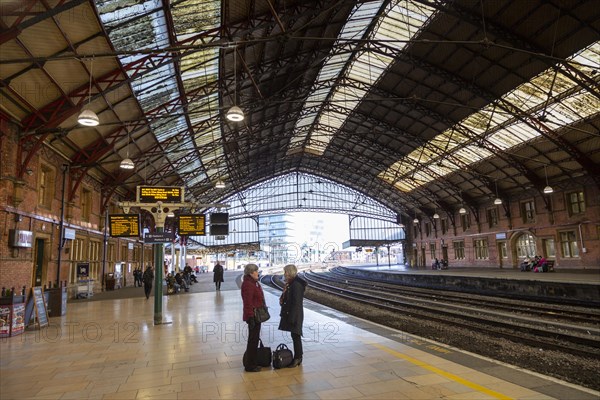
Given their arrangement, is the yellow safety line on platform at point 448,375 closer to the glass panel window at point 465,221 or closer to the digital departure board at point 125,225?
the digital departure board at point 125,225

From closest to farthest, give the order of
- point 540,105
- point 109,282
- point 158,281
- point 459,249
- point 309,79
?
point 158,281 < point 540,105 < point 109,282 < point 309,79 < point 459,249

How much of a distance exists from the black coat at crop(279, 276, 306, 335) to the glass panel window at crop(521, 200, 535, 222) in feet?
91.8

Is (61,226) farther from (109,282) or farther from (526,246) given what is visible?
(526,246)

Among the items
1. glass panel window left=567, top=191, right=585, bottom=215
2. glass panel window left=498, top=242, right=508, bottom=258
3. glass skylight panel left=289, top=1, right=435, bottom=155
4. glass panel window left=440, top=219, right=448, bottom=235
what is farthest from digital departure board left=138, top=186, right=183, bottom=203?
glass panel window left=440, top=219, right=448, bottom=235

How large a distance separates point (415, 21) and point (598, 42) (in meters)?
7.08

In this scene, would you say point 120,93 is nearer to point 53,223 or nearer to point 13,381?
point 53,223

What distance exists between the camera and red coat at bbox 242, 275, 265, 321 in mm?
5465

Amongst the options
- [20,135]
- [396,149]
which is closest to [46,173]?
[20,135]

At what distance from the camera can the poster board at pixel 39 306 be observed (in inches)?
372

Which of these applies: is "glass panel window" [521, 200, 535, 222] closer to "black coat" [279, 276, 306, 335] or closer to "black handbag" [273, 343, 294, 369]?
"black coat" [279, 276, 306, 335]

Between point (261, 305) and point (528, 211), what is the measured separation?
1151 inches

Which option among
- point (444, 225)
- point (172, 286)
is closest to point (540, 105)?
point (172, 286)

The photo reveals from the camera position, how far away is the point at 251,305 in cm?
548

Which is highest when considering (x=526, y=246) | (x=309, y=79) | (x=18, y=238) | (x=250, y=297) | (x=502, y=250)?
(x=309, y=79)
